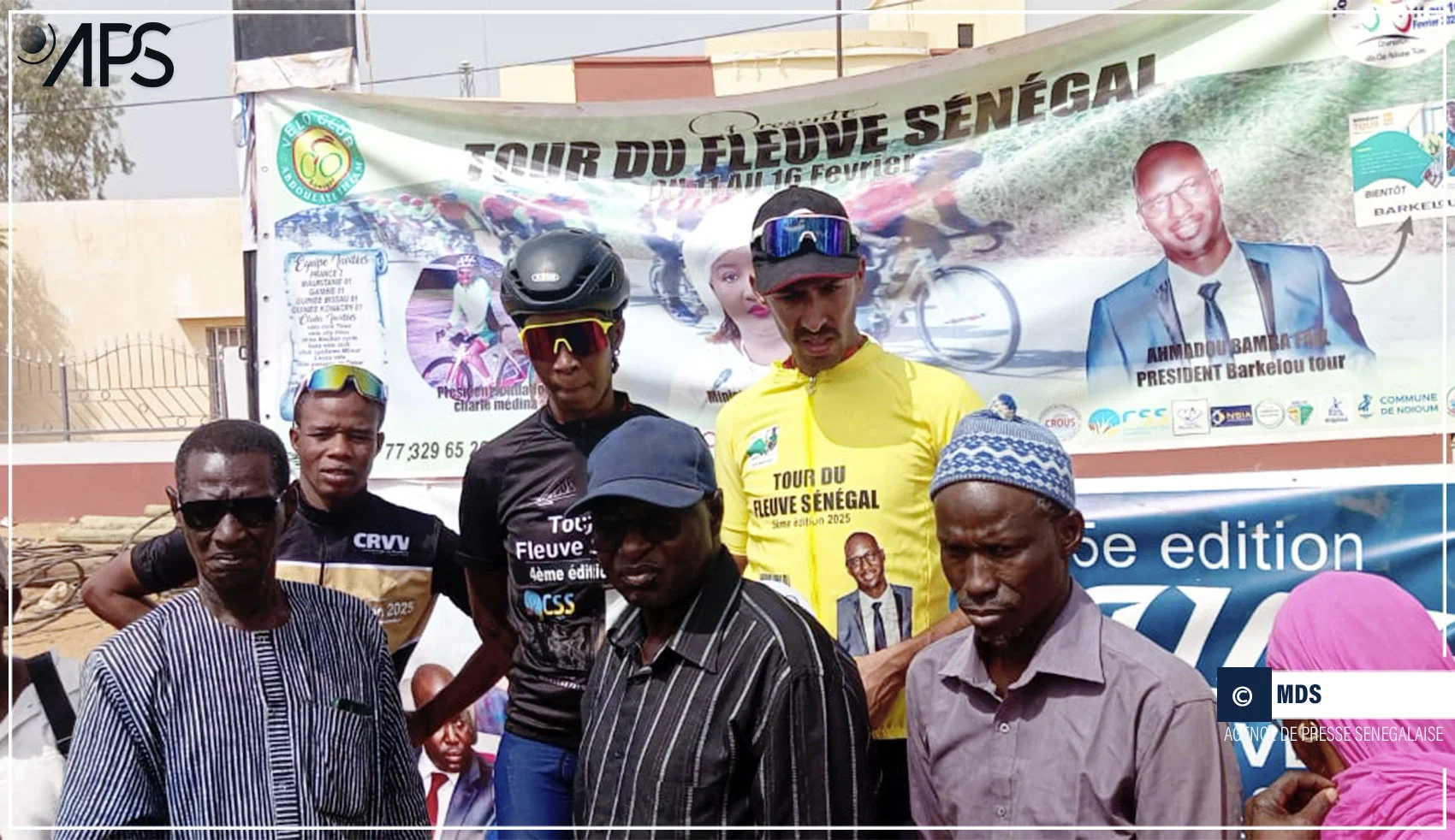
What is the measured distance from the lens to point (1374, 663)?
8.81 feet

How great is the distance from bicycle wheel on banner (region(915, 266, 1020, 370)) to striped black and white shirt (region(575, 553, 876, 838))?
1818 millimetres

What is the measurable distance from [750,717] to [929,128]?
227 cm

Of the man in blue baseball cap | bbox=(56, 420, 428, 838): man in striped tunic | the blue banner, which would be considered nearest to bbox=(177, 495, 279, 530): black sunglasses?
bbox=(56, 420, 428, 838): man in striped tunic

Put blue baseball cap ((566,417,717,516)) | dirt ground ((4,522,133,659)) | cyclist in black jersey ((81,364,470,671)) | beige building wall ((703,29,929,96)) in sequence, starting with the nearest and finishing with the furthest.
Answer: blue baseball cap ((566,417,717,516)) → cyclist in black jersey ((81,364,470,671)) → dirt ground ((4,522,133,659)) → beige building wall ((703,29,929,96))

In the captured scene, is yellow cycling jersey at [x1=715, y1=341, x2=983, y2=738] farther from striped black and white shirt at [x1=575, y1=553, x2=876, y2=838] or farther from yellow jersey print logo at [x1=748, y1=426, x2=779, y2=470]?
striped black and white shirt at [x1=575, y1=553, x2=876, y2=838]

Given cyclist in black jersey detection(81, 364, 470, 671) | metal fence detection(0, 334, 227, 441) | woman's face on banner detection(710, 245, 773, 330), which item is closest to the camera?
cyclist in black jersey detection(81, 364, 470, 671)

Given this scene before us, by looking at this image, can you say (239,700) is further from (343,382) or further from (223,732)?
(343,382)

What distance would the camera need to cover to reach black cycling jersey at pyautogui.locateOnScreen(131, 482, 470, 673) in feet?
11.9

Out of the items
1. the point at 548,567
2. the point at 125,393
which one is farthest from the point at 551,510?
the point at 125,393

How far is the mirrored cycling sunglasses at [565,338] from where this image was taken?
3078 millimetres

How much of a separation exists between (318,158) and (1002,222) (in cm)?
209

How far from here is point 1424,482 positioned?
3.46 meters

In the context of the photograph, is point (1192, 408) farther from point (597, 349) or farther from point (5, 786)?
point (5, 786)

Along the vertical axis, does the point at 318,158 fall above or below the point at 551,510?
above
